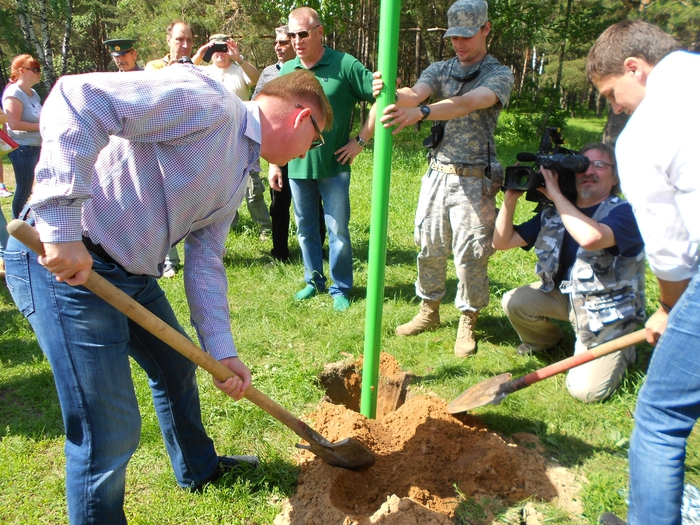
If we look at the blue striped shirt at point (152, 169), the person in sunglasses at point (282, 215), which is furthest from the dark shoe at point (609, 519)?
the person in sunglasses at point (282, 215)

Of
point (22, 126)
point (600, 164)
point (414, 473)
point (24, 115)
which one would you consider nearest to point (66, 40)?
point (24, 115)

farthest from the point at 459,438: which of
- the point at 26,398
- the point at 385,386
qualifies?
the point at 26,398

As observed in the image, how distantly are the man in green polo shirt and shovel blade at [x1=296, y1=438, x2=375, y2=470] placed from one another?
191 centimetres

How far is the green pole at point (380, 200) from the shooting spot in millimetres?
2486

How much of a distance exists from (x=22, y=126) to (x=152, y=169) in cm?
553

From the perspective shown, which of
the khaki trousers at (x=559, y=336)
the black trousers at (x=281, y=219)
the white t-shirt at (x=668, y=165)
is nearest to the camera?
the white t-shirt at (x=668, y=165)

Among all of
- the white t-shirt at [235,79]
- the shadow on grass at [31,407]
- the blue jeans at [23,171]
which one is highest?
the white t-shirt at [235,79]

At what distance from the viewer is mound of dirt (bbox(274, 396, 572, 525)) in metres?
2.42

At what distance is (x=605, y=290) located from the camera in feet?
10.4

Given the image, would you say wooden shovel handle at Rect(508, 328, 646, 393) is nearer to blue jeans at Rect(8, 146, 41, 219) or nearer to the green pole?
the green pole

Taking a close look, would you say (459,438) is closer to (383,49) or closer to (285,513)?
(285,513)

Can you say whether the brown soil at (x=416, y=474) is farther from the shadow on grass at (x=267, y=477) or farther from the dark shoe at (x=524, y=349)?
the dark shoe at (x=524, y=349)

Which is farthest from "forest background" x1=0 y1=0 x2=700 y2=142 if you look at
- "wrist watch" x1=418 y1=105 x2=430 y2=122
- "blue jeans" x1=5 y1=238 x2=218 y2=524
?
"blue jeans" x1=5 y1=238 x2=218 y2=524

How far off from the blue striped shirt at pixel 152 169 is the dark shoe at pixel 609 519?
69.2 inches
